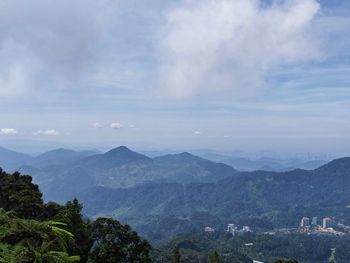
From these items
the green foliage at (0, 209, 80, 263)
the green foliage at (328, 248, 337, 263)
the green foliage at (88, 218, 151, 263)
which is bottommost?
the green foliage at (328, 248, 337, 263)

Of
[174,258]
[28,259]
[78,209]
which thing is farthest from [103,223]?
[28,259]

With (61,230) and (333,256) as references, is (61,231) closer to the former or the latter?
(61,230)

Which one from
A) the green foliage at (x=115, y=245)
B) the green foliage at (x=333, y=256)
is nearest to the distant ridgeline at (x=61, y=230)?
the green foliage at (x=115, y=245)

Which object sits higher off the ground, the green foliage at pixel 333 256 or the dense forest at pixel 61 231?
the dense forest at pixel 61 231

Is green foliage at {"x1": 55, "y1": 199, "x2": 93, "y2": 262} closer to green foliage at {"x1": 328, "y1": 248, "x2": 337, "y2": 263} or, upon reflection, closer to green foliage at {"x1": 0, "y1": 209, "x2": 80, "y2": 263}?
green foliage at {"x1": 0, "y1": 209, "x2": 80, "y2": 263}

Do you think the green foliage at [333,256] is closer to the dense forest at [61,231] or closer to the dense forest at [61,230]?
the dense forest at [61,231]

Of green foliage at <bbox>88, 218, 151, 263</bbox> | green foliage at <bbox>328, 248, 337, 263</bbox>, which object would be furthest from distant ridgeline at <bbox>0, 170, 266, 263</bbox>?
green foliage at <bbox>328, 248, 337, 263</bbox>

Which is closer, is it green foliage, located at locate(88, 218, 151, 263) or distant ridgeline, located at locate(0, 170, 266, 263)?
distant ridgeline, located at locate(0, 170, 266, 263)

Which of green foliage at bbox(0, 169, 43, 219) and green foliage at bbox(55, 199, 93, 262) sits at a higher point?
green foliage at bbox(0, 169, 43, 219)

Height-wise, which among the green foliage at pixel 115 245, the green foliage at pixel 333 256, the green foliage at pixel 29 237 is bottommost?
the green foliage at pixel 333 256

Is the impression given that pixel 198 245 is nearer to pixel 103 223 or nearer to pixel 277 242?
pixel 277 242

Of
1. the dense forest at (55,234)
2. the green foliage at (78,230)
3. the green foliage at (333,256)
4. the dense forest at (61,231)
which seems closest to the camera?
the dense forest at (55,234)

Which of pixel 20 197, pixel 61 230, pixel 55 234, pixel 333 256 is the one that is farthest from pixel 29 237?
pixel 333 256
